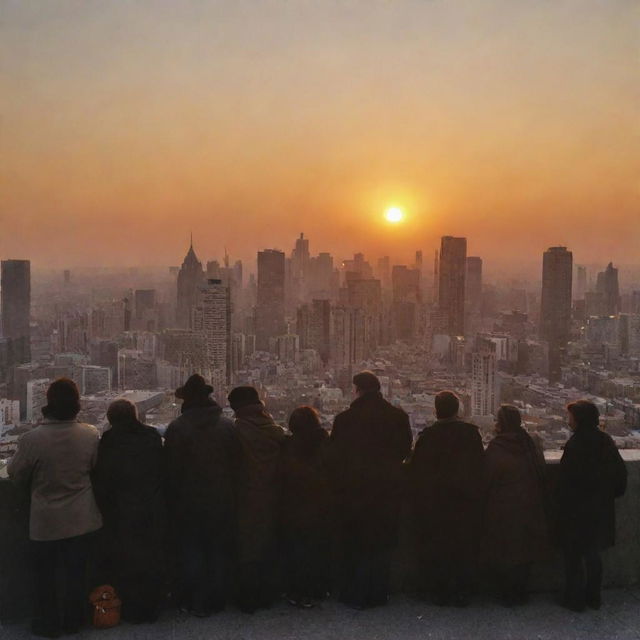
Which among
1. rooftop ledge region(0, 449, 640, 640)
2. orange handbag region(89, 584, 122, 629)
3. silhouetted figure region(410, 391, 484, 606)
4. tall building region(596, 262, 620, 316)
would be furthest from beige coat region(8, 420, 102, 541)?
tall building region(596, 262, 620, 316)

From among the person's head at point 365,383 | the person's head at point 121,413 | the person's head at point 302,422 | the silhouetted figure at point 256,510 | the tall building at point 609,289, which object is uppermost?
the tall building at point 609,289

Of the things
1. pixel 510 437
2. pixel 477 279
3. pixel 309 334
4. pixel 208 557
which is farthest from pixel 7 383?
pixel 477 279

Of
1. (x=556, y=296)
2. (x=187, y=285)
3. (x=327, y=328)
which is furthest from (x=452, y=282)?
(x=187, y=285)

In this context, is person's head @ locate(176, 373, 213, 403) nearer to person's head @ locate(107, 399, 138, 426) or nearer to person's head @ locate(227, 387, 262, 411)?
person's head @ locate(227, 387, 262, 411)

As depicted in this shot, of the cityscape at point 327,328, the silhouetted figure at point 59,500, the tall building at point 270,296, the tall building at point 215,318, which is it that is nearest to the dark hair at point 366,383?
the silhouetted figure at point 59,500

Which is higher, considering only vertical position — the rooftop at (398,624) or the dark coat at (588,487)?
the dark coat at (588,487)

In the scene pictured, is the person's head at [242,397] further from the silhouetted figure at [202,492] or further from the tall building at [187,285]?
the tall building at [187,285]
